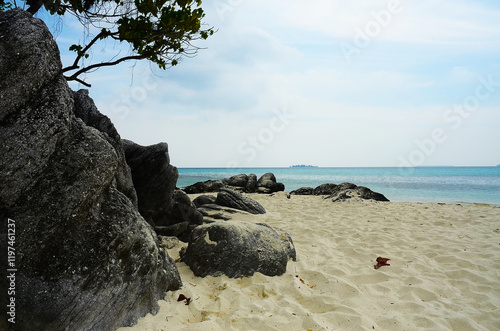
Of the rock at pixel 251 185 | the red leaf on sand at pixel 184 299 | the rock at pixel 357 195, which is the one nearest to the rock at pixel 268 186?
the rock at pixel 251 185

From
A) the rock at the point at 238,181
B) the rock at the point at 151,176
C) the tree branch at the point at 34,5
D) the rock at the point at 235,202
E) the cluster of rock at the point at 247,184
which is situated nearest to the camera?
the tree branch at the point at 34,5

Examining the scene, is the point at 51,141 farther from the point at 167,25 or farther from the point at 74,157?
the point at 167,25

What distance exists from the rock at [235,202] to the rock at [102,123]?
485cm

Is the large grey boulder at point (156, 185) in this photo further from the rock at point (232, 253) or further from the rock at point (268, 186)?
the rock at point (268, 186)

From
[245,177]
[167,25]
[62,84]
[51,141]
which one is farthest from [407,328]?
[245,177]

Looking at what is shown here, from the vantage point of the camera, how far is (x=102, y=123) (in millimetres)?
4137

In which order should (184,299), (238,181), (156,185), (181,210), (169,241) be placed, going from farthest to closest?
1. (238,181)
2. (181,210)
3. (169,241)
4. (156,185)
5. (184,299)

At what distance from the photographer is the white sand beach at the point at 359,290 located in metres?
3.24

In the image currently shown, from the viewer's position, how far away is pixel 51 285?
2.52 m

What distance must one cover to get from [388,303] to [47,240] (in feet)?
12.1

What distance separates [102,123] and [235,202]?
17.8 feet

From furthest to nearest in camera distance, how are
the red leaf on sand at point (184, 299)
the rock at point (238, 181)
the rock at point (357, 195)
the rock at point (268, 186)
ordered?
the rock at point (238, 181) < the rock at point (268, 186) < the rock at point (357, 195) < the red leaf on sand at point (184, 299)

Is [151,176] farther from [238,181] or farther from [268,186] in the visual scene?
[238,181]

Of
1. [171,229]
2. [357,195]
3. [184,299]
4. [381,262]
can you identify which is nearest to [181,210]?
[171,229]
